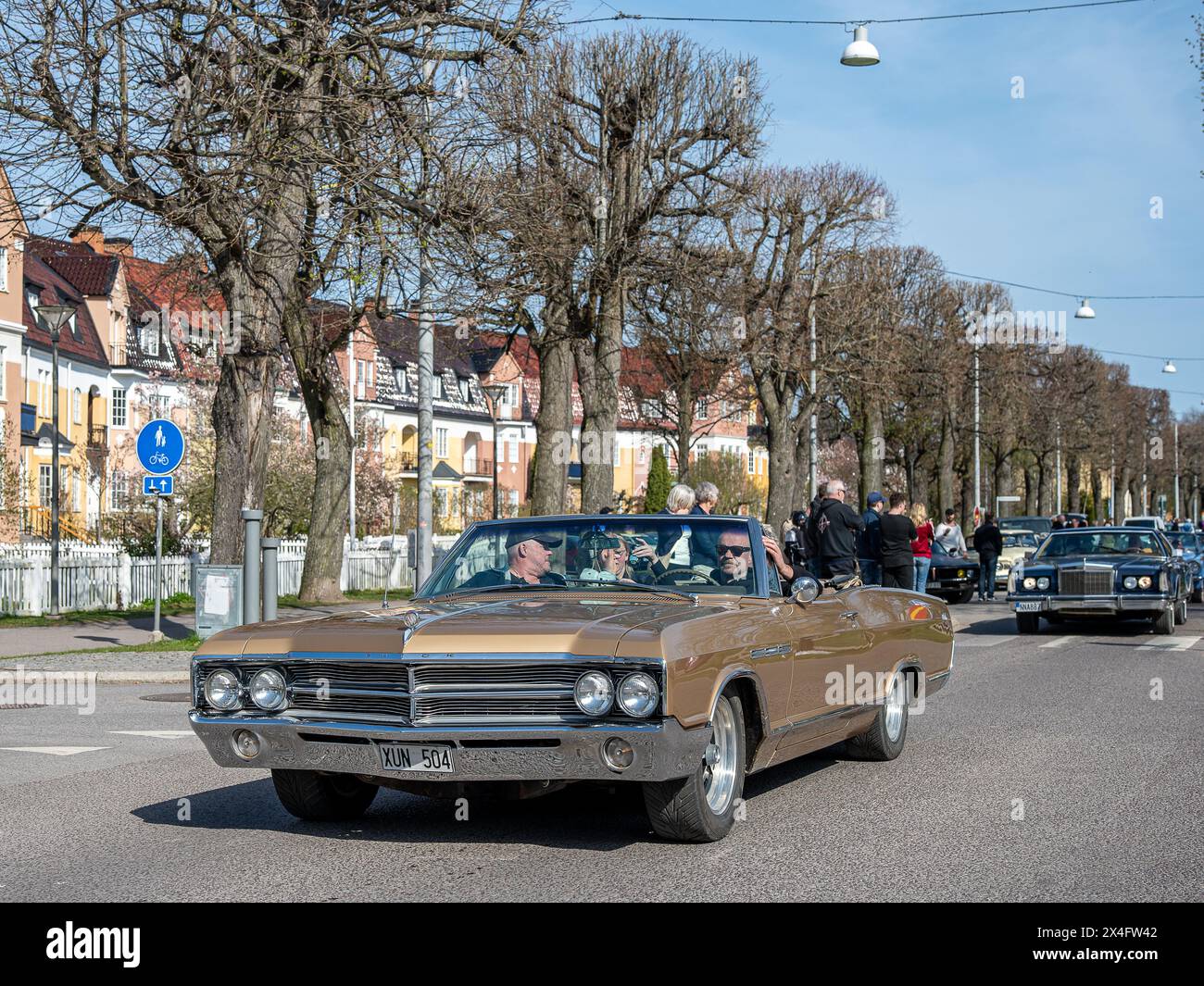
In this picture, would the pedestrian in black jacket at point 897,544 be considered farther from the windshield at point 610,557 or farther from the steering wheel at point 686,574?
the steering wheel at point 686,574

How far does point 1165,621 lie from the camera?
2136 cm

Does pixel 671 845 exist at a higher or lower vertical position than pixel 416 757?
lower

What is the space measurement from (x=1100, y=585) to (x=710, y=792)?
15.8 m

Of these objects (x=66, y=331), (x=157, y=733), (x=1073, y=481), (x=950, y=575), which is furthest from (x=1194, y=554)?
(x=1073, y=481)

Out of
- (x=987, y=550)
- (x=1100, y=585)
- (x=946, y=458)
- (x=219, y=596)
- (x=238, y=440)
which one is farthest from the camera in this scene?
(x=946, y=458)

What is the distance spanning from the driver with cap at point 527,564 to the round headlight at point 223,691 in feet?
5.17

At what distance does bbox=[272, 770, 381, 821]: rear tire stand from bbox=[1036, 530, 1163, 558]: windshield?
1667 centimetres

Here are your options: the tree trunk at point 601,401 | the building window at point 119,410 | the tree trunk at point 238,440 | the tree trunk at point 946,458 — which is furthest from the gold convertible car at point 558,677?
the building window at point 119,410

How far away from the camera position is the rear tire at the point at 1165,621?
21.3m

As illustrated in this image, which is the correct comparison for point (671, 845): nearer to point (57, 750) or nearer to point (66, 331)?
point (57, 750)

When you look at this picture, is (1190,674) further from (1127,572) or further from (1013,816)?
(1013,816)

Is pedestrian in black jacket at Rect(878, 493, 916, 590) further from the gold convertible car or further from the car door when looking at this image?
the gold convertible car
